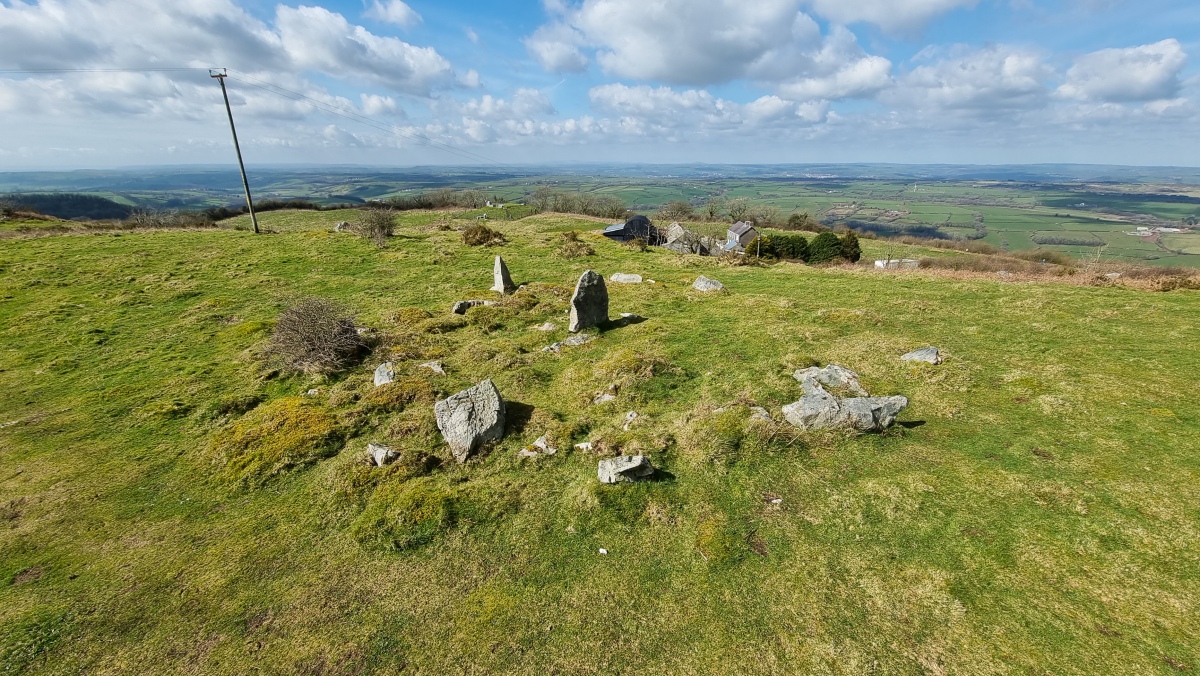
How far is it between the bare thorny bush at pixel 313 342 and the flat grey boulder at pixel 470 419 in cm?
583

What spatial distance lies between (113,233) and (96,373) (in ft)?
95.8

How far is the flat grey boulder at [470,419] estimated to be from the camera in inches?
394

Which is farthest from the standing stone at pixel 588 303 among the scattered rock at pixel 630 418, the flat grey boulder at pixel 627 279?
the flat grey boulder at pixel 627 279

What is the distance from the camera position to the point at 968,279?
2442cm

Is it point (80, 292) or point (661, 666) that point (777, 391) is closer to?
point (661, 666)

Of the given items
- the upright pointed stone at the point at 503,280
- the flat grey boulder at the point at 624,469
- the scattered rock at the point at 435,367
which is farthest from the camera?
the upright pointed stone at the point at 503,280

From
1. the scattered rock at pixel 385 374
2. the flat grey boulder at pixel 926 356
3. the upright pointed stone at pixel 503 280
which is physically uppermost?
the upright pointed stone at pixel 503 280

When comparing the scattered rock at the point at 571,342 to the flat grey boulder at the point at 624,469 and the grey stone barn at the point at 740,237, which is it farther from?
the grey stone barn at the point at 740,237

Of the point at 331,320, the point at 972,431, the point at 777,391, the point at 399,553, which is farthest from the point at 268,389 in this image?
the point at 972,431

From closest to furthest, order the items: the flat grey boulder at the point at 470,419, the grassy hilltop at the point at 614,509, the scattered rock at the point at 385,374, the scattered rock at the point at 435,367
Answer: the grassy hilltop at the point at 614,509 → the flat grey boulder at the point at 470,419 → the scattered rock at the point at 385,374 → the scattered rock at the point at 435,367

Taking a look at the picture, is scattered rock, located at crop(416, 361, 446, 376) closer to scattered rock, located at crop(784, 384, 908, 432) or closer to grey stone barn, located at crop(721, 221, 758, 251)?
scattered rock, located at crop(784, 384, 908, 432)

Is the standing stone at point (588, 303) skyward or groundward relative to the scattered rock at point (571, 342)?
skyward

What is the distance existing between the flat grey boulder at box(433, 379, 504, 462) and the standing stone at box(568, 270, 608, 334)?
6395 mm

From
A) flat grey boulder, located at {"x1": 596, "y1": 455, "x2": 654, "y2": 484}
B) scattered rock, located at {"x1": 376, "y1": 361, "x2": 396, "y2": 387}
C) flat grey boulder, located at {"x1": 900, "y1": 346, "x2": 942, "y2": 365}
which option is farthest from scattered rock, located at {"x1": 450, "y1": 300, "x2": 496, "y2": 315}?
flat grey boulder, located at {"x1": 900, "y1": 346, "x2": 942, "y2": 365}
